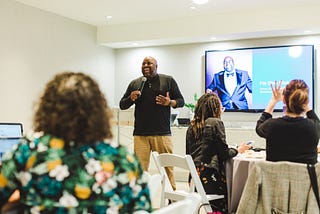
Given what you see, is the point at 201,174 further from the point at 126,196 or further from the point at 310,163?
the point at 126,196

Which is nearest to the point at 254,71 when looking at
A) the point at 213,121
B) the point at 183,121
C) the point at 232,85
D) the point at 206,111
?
the point at 232,85

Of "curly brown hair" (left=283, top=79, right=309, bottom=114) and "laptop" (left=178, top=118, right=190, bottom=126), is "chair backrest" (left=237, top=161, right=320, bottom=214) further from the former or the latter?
"laptop" (left=178, top=118, right=190, bottom=126)

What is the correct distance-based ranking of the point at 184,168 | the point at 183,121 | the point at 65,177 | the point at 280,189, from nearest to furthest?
the point at 65,177 < the point at 280,189 < the point at 184,168 < the point at 183,121

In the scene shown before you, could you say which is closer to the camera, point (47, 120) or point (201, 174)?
point (47, 120)

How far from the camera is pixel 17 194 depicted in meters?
1.16

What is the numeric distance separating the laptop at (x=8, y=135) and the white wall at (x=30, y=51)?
2031mm

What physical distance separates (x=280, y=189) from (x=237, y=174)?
0.59 meters

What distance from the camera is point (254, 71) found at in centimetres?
598

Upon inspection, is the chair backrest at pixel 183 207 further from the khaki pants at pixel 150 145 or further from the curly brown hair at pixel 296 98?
the khaki pants at pixel 150 145

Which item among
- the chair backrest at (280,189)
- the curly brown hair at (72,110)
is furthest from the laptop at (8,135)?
the chair backrest at (280,189)

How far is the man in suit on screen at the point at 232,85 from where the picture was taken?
605 cm

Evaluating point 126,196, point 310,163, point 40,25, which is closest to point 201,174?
point 310,163

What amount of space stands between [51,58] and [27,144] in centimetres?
476

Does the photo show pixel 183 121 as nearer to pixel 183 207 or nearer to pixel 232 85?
pixel 232 85
